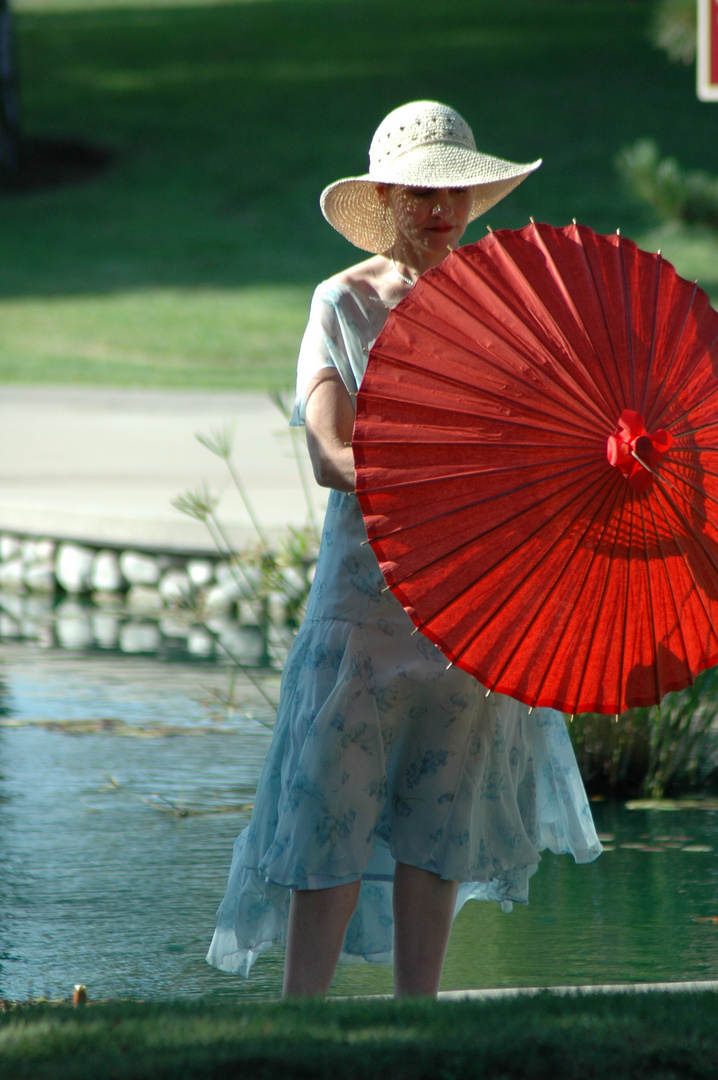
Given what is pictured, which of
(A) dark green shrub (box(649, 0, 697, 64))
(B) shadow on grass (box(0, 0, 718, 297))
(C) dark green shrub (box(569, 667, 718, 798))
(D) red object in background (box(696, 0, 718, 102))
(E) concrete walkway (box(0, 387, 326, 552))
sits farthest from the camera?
(B) shadow on grass (box(0, 0, 718, 297))

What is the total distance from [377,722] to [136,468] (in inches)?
296

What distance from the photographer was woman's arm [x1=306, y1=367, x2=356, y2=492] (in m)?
2.60

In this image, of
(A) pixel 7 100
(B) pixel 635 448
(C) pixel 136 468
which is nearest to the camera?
(B) pixel 635 448

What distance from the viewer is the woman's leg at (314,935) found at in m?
2.63

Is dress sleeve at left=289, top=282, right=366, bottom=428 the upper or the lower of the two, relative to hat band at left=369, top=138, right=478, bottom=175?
lower

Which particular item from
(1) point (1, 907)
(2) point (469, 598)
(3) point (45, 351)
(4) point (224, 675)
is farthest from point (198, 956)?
(3) point (45, 351)

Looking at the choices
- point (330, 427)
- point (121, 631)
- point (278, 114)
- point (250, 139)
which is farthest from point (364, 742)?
point (278, 114)

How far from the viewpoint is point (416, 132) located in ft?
8.90

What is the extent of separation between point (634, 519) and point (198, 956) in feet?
5.04

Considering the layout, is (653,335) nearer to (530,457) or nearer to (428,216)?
(530,457)

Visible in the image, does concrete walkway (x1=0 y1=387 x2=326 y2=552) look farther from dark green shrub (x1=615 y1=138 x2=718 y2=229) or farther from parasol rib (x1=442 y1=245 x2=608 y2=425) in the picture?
parasol rib (x1=442 y1=245 x2=608 y2=425)

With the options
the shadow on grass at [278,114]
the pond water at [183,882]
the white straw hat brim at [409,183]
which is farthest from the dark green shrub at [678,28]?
the shadow on grass at [278,114]

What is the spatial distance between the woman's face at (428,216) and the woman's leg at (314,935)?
1046 millimetres

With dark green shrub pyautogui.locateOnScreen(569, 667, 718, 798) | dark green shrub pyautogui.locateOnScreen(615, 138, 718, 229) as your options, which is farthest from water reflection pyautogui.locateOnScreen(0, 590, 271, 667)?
dark green shrub pyautogui.locateOnScreen(615, 138, 718, 229)
